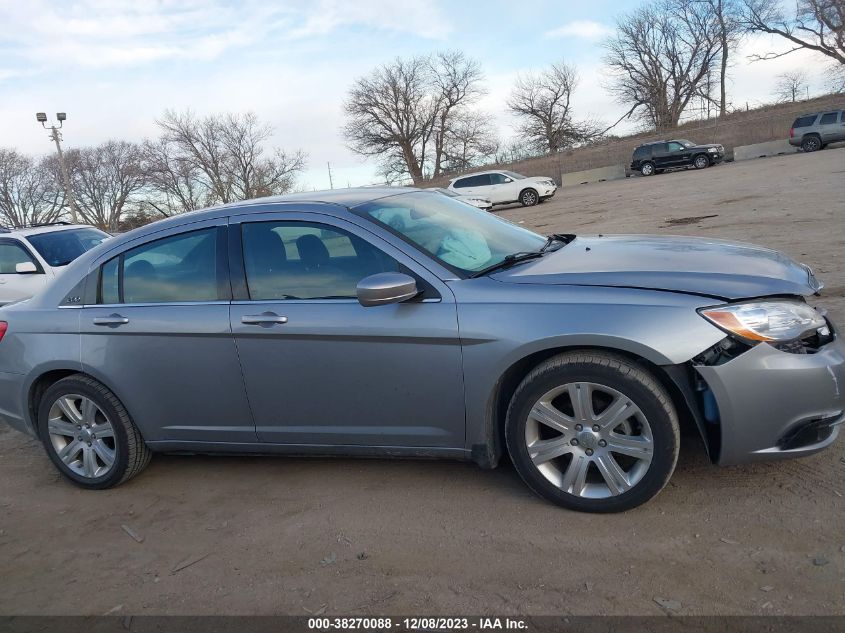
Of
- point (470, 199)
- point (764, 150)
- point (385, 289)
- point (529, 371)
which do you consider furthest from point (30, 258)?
point (764, 150)

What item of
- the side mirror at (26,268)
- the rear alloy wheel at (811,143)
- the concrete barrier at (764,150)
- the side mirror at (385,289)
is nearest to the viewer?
the side mirror at (385,289)

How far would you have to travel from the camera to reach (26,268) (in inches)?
369

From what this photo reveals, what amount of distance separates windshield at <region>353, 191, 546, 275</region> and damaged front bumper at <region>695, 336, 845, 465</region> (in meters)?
1.33

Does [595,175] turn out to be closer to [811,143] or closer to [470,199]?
[811,143]

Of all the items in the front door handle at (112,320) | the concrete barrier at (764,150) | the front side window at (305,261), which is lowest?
the front door handle at (112,320)

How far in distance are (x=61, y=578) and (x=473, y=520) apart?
2042 mm

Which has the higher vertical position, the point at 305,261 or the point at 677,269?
the point at 305,261

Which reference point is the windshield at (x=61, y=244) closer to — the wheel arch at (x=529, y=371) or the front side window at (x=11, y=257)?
the front side window at (x=11, y=257)

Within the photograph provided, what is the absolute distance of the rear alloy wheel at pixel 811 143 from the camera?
31281mm

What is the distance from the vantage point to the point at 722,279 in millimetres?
3189

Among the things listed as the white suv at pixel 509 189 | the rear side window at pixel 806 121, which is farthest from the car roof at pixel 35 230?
the rear side window at pixel 806 121

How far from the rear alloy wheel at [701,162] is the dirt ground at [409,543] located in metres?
33.4

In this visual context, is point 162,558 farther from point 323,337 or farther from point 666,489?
point 666,489

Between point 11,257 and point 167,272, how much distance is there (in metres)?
7.13
